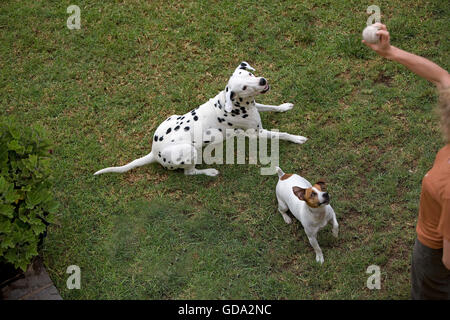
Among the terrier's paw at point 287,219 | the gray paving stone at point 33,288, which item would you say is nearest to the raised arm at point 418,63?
the terrier's paw at point 287,219

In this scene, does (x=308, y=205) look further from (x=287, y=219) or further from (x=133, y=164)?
(x=133, y=164)

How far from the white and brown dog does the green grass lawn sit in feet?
0.61

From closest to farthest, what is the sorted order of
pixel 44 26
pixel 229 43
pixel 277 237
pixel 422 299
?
pixel 422 299, pixel 277 237, pixel 229 43, pixel 44 26

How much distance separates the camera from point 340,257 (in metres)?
4.23

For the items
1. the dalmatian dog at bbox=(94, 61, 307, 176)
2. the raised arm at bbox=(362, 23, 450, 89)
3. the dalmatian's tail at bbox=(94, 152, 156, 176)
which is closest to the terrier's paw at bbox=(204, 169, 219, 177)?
the dalmatian dog at bbox=(94, 61, 307, 176)

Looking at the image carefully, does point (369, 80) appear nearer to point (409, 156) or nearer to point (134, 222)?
point (409, 156)

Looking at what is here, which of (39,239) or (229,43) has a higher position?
(229,43)

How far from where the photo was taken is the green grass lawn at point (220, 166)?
4312 millimetres

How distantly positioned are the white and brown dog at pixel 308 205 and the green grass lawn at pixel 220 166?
Result: 0.19m

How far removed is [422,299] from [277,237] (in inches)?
57.2

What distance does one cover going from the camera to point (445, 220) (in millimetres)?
2646

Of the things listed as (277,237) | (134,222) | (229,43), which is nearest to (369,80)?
(229,43)

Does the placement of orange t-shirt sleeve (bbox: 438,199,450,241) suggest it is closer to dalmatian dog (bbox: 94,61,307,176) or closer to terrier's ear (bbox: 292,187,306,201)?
terrier's ear (bbox: 292,187,306,201)

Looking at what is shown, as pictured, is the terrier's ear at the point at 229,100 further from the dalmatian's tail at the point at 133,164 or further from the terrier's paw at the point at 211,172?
the dalmatian's tail at the point at 133,164
